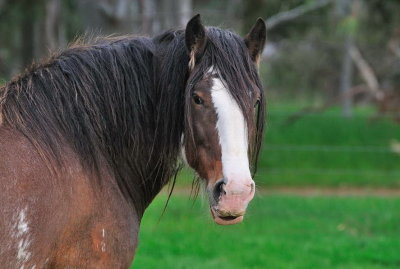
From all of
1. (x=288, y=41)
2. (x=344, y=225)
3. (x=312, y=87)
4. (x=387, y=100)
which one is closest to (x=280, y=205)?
(x=344, y=225)

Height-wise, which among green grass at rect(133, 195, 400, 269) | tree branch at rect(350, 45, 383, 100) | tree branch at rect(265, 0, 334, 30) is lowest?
green grass at rect(133, 195, 400, 269)

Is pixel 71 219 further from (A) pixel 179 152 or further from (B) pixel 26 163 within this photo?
(A) pixel 179 152

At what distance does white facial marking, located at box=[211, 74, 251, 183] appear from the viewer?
10.2 feet

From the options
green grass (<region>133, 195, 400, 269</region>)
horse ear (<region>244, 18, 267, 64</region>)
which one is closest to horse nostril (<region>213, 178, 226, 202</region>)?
horse ear (<region>244, 18, 267, 64</region>)

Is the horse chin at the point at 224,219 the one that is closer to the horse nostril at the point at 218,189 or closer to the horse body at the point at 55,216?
the horse nostril at the point at 218,189

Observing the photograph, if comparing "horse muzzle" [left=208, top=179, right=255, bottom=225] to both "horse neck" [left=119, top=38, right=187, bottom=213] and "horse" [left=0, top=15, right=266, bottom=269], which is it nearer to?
"horse" [left=0, top=15, right=266, bottom=269]

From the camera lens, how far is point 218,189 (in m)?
3.16

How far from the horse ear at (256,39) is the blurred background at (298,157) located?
2.08ft

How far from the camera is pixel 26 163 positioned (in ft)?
10.0

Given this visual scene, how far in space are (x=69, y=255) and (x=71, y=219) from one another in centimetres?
17

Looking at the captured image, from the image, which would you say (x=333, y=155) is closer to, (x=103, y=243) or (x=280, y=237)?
(x=280, y=237)

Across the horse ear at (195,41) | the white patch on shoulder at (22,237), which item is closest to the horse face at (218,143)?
the horse ear at (195,41)

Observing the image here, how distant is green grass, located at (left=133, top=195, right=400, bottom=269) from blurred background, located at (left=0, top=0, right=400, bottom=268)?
1 cm

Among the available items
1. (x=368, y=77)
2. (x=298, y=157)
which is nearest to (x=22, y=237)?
(x=298, y=157)
